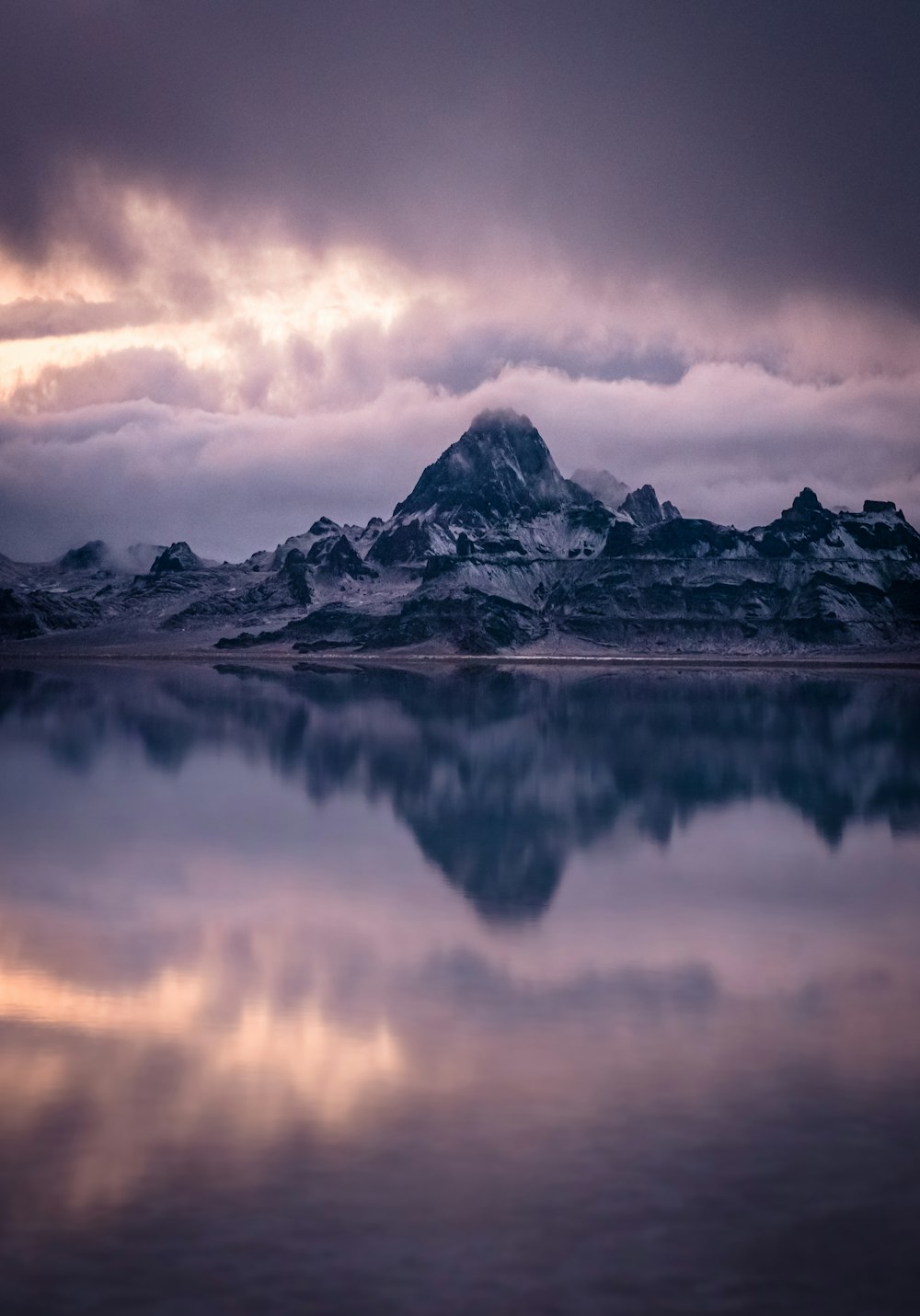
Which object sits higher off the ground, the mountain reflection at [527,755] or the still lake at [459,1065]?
the still lake at [459,1065]

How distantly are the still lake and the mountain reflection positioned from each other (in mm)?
909

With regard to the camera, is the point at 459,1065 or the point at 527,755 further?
the point at 527,755

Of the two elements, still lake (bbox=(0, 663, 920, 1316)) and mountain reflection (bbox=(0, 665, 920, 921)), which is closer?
still lake (bbox=(0, 663, 920, 1316))

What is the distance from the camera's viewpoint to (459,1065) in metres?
20.8

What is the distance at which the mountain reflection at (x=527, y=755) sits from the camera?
49156 millimetres

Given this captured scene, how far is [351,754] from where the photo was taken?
8025cm

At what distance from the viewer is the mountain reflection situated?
1935 inches

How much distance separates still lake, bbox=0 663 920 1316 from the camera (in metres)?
14.4

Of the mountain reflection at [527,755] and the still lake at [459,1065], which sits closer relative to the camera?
the still lake at [459,1065]

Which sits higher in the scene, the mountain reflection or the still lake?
the still lake

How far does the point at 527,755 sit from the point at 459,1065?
60.9 meters

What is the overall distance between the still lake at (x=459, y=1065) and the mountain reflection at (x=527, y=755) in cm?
91

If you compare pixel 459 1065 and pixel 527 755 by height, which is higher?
pixel 459 1065

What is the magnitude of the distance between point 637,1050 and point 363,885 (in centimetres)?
1747
